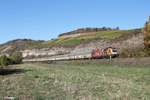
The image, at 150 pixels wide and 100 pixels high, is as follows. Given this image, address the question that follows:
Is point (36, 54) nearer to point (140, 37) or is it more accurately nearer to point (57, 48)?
point (57, 48)

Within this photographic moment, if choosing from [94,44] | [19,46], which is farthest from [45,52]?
[19,46]

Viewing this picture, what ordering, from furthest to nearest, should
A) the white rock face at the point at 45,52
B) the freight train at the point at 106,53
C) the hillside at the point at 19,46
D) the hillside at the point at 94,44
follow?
the hillside at the point at 19,46, the white rock face at the point at 45,52, the hillside at the point at 94,44, the freight train at the point at 106,53

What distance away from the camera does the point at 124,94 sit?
17.8 meters

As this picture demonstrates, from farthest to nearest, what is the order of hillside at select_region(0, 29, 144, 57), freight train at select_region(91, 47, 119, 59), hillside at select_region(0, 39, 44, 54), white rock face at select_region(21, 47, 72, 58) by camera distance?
hillside at select_region(0, 39, 44, 54), white rock face at select_region(21, 47, 72, 58), hillside at select_region(0, 29, 144, 57), freight train at select_region(91, 47, 119, 59)

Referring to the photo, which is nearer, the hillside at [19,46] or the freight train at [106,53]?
the freight train at [106,53]

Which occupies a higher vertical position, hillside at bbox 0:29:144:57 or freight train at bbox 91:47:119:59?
hillside at bbox 0:29:144:57

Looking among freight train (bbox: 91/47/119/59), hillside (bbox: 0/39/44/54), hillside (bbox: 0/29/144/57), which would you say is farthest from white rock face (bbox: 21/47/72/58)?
freight train (bbox: 91/47/119/59)

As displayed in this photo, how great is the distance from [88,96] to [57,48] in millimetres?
95868

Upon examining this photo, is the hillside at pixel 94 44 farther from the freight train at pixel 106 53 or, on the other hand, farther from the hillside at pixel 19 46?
the freight train at pixel 106 53

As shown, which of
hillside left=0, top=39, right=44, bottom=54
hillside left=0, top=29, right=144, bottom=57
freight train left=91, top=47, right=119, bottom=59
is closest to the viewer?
freight train left=91, top=47, right=119, bottom=59

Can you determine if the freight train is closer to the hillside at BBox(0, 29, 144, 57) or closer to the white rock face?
the hillside at BBox(0, 29, 144, 57)

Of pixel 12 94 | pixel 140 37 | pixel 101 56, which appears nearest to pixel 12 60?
pixel 101 56

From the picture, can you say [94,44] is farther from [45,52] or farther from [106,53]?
[106,53]

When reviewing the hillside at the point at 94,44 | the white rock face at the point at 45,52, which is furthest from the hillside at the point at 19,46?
the white rock face at the point at 45,52
